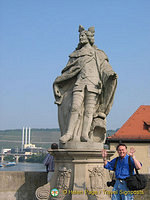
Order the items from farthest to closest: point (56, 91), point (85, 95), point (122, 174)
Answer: point (56, 91), point (85, 95), point (122, 174)

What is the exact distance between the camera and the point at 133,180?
12.0 feet

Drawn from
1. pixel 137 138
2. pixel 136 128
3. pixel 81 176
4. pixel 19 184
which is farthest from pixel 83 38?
pixel 136 128

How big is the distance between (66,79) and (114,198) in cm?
347

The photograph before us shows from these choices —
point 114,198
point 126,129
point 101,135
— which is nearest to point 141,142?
point 126,129

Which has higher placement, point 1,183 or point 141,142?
point 141,142

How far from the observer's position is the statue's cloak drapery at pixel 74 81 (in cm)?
649

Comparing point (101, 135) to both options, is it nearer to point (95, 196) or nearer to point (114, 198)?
point (95, 196)

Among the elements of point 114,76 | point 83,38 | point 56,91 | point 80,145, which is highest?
point 83,38

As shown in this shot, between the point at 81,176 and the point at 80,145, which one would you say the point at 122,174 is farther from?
the point at 80,145

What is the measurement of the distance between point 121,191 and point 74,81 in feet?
11.3

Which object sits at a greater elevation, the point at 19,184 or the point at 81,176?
the point at 81,176

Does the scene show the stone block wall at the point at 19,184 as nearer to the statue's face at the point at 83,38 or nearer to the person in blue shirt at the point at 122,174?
the person in blue shirt at the point at 122,174

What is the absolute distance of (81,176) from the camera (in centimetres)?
562

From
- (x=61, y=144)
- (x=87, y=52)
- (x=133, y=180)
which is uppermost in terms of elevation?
(x=87, y=52)
